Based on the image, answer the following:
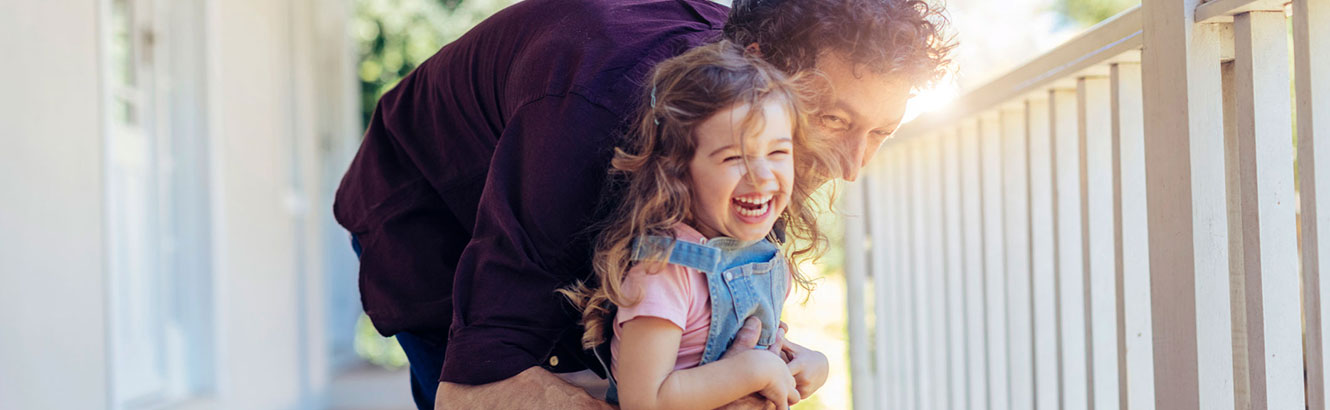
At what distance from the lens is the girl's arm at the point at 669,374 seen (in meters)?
1.25

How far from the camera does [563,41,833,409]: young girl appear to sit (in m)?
1.25

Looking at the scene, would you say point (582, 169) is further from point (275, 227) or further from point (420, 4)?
point (420, 4)

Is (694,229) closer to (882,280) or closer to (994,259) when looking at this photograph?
(994,259)

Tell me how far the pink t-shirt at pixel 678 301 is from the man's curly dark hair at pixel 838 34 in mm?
277

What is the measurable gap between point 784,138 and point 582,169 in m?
0.24

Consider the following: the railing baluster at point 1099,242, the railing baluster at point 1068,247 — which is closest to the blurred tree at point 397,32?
the railing baluster at point 1068,247

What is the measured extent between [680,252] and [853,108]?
316 millimetres

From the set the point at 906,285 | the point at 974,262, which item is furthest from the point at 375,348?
the point at 974,262

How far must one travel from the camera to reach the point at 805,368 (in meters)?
1.42

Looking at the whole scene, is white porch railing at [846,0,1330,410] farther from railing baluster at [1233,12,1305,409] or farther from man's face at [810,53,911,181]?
man's face at [810,53,911,181]

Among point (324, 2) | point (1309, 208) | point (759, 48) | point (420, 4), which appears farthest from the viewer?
point (420, 4)

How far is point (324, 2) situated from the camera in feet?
17.7

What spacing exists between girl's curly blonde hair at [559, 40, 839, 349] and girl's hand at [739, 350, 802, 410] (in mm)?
159

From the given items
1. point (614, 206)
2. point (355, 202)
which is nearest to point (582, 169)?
point (614, 206)
